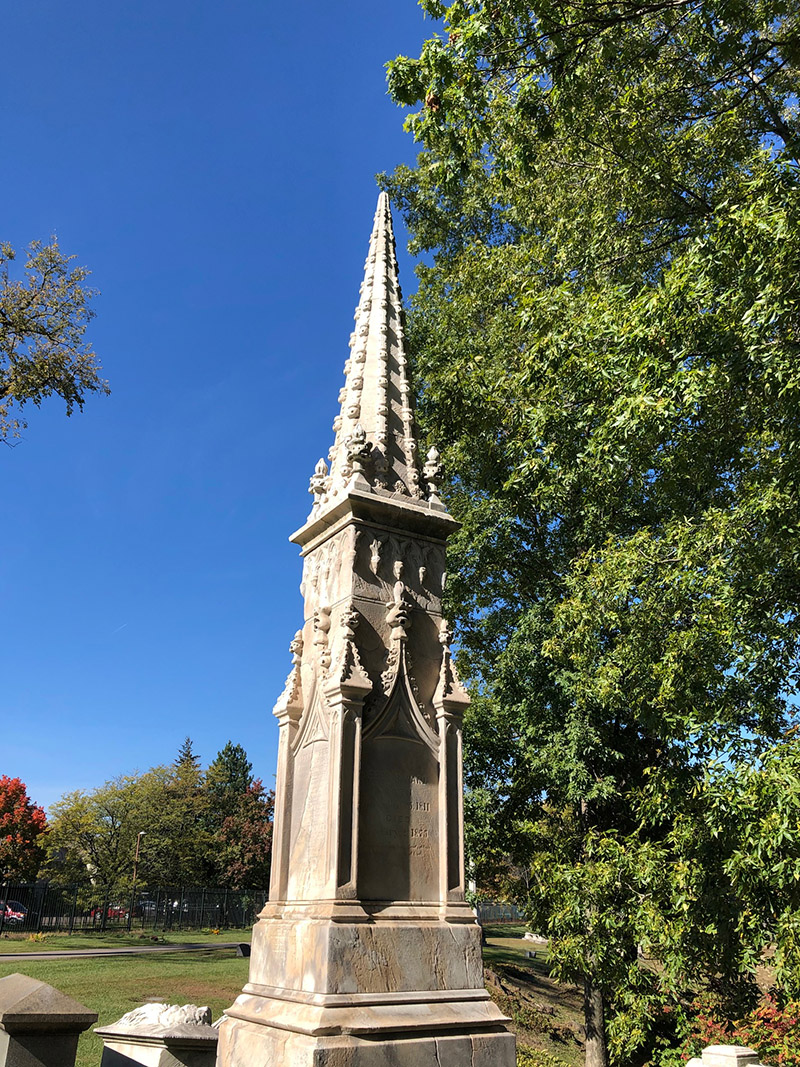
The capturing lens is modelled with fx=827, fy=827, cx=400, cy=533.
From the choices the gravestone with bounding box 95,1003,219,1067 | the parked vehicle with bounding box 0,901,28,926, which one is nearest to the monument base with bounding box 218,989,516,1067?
the gravestone with bounding box 95,1003,219,1067

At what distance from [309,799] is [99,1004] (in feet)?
36.2

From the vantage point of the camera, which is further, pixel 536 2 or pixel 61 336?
pixel 61 336

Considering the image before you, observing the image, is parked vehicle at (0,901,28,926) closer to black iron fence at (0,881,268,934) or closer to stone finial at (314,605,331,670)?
black iron fence at (0,881,268,934)

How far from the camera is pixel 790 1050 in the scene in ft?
35.0

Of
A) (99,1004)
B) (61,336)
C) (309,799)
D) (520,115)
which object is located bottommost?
(99,1004)

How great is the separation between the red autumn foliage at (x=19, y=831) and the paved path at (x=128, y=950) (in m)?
15.0

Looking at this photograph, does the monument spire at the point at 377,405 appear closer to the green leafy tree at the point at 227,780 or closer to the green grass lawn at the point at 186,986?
the green grass lawn at the point at 186,986

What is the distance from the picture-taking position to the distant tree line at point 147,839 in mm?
42875

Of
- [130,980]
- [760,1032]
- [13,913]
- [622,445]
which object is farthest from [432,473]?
[13,913]

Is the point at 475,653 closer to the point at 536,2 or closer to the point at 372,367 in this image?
the point at 372,367

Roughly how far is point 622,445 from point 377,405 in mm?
4111

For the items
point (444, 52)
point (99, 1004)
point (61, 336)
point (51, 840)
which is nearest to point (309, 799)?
point (444, 52)

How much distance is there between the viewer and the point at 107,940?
97.6 feet

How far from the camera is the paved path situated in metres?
21.4
